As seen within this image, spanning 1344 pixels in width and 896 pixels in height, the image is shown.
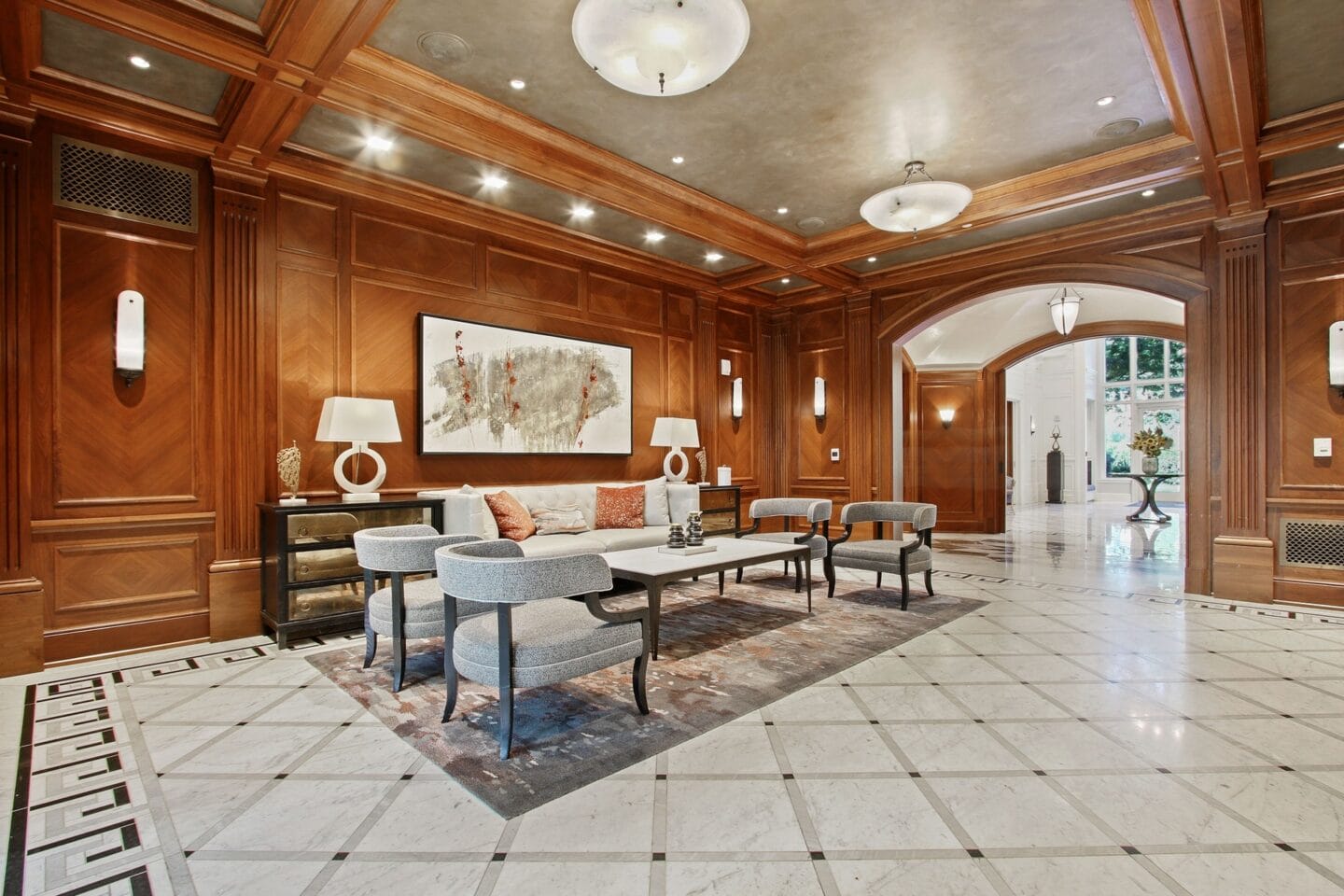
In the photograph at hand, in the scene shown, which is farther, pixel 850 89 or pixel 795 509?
pixel 795 509

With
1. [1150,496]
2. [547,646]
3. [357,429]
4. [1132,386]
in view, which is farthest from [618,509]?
[1132,386]

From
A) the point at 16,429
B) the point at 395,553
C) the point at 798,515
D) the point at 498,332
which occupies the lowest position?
the point at 798,515

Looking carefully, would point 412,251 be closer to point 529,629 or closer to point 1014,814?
point 529,629

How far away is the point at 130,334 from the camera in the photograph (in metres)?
3.95

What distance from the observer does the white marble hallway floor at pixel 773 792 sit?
6.07ft

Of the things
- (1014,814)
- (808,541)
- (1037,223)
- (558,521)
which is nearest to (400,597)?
(558,521)

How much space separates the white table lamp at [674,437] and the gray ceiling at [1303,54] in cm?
502

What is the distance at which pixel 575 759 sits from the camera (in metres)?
2.55

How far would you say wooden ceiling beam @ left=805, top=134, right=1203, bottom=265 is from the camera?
4.76 metres

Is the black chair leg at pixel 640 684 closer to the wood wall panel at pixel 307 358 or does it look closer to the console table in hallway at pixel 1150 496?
the wood wall panel at pixel 307 358

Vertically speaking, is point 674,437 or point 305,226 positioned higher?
point 305,226

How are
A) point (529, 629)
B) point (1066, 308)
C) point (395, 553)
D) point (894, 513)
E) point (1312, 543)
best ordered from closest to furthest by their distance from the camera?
point (529, 629), point (395, 553), point (1312, 543), point (894, 513), point (1066, 308)

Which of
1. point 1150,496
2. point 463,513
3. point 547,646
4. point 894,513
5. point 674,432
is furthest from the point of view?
point 1150,496

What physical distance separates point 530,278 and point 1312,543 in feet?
22.9
